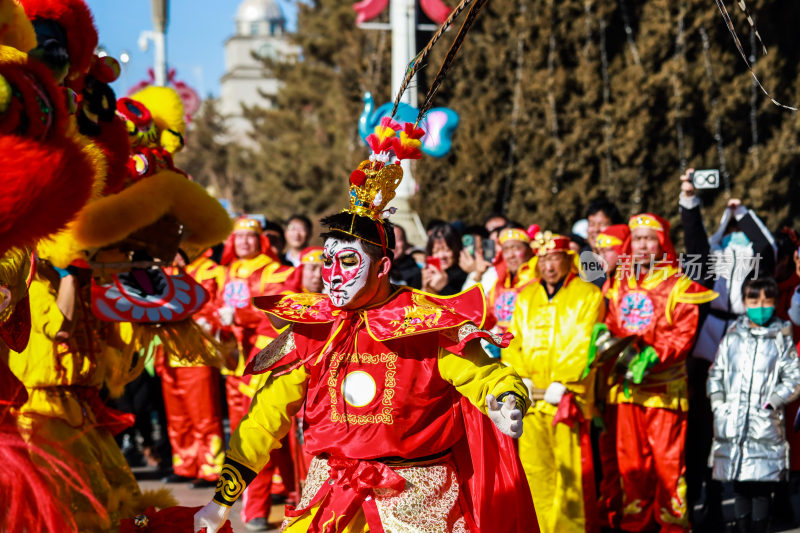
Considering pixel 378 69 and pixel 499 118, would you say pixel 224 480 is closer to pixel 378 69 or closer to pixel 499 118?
pixel 499 118

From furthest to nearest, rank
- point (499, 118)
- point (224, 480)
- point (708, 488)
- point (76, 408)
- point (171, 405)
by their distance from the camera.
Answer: point (499, 118) → point (171, 405) → point (708, 488) → point (76, 408) → point (224, 480)

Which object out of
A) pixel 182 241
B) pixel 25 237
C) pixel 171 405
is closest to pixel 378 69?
pixel 171 405

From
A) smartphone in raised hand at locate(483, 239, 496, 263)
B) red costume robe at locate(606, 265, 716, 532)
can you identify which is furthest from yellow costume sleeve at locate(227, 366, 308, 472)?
smartphone in raised hand at locate(483, 239, 496, 263)

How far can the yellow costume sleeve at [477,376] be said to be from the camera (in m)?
3.67

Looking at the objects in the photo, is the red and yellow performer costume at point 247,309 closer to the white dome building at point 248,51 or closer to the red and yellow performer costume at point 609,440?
the red and yellow performer costume at point 609,440

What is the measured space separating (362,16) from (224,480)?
424 inches

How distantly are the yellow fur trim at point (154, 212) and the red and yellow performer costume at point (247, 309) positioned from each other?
212cm

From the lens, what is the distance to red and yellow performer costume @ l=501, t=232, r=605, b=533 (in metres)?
6.50

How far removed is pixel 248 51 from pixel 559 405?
204 ft

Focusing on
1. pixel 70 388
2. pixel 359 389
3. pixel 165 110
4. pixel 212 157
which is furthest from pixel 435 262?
pixel 212 157

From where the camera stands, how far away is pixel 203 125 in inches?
1486

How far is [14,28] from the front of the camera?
304 cm

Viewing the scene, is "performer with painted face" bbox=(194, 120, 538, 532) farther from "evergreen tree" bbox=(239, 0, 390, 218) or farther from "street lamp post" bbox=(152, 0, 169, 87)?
"evergreen tree" bbox=(239, 0, 390, 218)

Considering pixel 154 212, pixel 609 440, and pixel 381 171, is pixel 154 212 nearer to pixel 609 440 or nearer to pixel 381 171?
pixel 381 171
